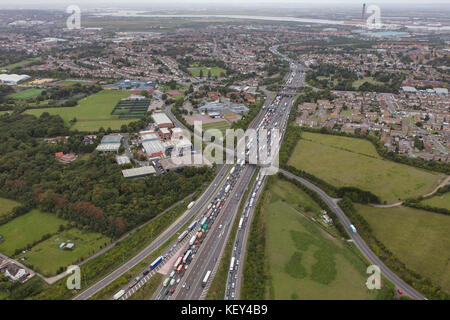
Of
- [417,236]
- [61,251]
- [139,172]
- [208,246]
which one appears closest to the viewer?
[61,251]

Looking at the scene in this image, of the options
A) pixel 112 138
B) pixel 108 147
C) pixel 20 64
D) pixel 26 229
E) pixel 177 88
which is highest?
pixel 20 64

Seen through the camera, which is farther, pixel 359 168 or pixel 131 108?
pixel 131 108

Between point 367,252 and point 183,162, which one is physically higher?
point 183,162

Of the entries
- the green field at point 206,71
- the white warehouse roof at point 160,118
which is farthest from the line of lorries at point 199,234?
the green field at point 206,71

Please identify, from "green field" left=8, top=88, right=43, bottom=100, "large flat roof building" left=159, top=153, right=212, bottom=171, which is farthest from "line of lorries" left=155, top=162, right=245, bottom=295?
"green field" left=8, top=88, right=43, bottom=100

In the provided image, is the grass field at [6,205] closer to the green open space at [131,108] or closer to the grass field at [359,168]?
the green open space at [131,108]

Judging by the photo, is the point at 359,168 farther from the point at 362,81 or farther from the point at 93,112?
the point at 362,81

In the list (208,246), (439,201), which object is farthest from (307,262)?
(439,201)

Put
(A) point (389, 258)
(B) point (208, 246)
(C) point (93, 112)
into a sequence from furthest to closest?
(C) point (93, 112) < (B) point (208, 246) < (A) point (389, 258)
